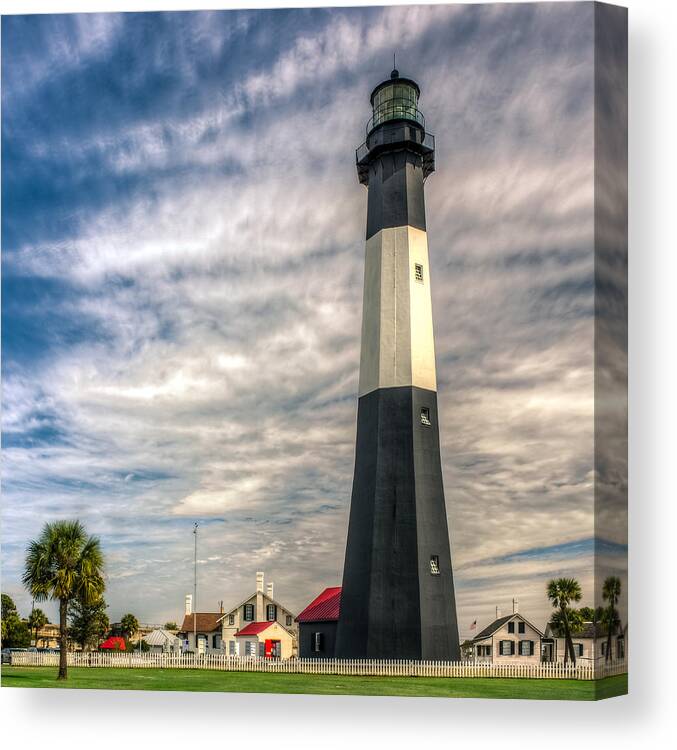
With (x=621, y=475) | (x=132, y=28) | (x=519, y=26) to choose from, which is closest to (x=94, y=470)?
(x=132, y=28)

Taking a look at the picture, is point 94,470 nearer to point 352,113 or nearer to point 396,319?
point 396,319

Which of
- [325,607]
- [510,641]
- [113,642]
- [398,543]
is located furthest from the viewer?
[113,642]

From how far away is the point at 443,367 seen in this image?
84.9ft

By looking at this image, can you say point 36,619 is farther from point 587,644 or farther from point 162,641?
point 587,644

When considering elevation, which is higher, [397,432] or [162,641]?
[397,432]

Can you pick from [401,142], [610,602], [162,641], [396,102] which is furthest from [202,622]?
[396,102]

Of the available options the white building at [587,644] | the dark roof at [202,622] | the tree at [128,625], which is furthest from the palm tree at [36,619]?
the white building at [587,644]

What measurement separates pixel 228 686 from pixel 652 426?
1115 centimetres

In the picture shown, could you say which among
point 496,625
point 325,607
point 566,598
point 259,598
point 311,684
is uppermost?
point 566,598

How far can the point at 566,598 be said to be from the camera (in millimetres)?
22625

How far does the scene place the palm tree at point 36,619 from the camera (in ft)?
89.5

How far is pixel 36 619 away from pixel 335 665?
953cm

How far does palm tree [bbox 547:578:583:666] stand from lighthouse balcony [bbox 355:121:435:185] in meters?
10.9

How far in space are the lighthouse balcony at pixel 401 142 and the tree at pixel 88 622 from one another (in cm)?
1329
